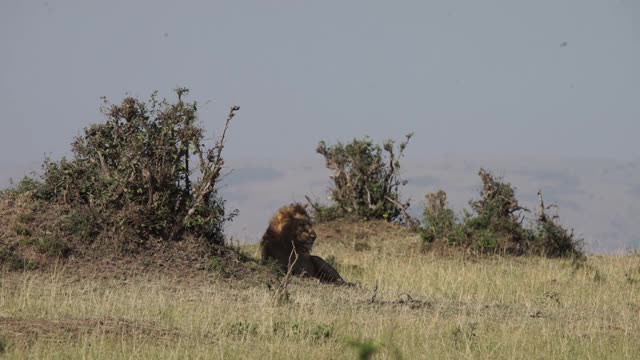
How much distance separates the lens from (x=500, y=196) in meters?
26.6

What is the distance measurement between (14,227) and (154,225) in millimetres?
2153

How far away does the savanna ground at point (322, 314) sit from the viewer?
34.0 ft

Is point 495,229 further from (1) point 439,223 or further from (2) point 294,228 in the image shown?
(2) point 294,228

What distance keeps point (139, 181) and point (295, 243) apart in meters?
2.66

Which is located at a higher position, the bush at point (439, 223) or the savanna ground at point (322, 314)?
the bush at point (439, 223)

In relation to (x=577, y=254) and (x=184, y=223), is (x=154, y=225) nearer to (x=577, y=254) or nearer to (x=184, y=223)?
(x=184, y=223)

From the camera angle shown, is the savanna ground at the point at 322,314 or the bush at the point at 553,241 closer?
the savanna ground at the point at 322,314

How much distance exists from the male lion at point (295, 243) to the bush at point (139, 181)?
3.07 feet

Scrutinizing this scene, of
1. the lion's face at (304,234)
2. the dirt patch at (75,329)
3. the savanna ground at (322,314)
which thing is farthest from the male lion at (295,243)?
the dirt patch at (75,329)

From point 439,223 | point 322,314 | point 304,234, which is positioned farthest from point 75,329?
point 439,223

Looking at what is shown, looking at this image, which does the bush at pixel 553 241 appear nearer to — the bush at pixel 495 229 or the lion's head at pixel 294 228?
the bush at pixel 495 229

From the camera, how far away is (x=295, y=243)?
1700 centimetres

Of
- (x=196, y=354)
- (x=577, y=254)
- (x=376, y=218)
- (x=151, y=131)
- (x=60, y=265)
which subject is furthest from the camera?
(x=376, y=218)

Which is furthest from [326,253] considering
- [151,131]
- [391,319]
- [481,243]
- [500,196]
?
[391,319]
